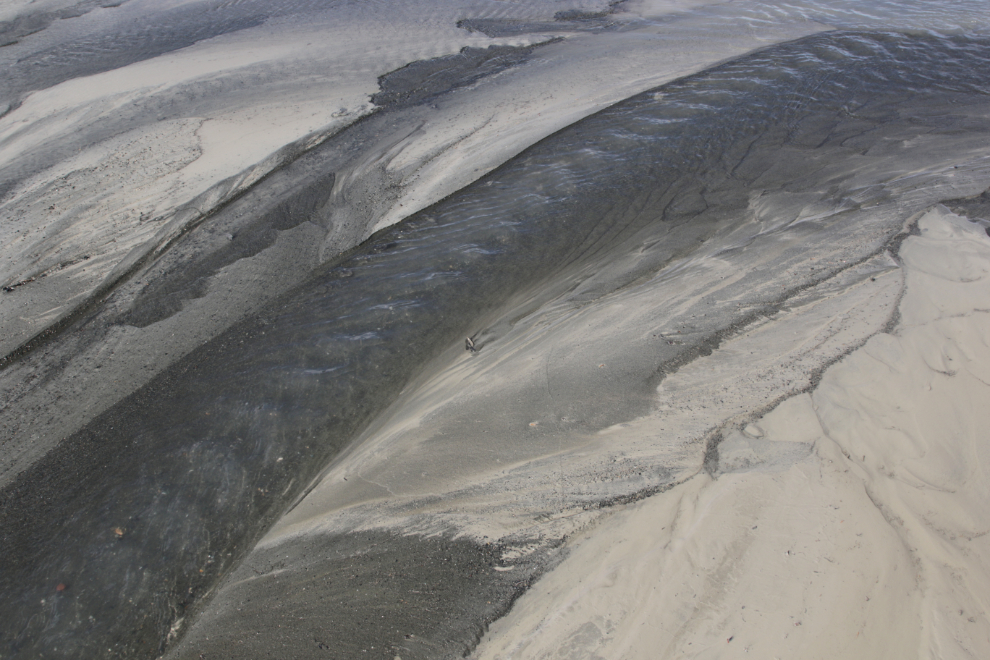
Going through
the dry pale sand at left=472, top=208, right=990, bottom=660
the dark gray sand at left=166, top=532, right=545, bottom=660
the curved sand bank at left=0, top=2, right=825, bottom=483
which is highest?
the curved sand bank at left=0, top=2, right=825, bottom=483

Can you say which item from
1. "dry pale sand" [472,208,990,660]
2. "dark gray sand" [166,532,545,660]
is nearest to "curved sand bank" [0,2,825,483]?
"dark gray sand" [166,532,545,660]

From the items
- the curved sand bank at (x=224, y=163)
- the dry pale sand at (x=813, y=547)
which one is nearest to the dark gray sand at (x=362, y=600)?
the dry pale sand at (x=813, y=547)

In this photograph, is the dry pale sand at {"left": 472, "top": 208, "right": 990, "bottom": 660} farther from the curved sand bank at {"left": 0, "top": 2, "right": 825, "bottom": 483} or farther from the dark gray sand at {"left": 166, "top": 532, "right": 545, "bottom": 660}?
the curved sand bank at {"left": 0, "top": 2, "right": 825, "bottom": 483}

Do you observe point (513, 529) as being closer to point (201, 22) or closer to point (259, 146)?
point (259, 146)

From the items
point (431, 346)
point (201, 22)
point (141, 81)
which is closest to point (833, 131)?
point (431, 346)

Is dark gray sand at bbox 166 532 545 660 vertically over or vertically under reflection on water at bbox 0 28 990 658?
under

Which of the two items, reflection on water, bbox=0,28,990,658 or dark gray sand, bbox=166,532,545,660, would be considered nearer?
dark gray sand, bbox=166,532,545,660

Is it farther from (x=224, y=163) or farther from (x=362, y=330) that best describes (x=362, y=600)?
(x=224, y=163)

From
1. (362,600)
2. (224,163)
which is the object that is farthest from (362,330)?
(224,163)
